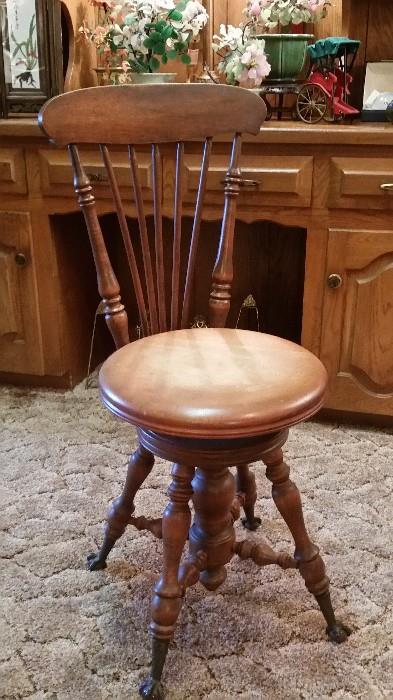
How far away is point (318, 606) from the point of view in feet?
4.01

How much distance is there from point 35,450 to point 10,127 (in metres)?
0.89

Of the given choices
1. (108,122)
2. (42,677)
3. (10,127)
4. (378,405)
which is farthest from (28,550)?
(10,127)

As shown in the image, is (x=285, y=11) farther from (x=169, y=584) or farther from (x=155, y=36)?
(x=169, y=584)

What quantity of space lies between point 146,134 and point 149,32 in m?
0.78

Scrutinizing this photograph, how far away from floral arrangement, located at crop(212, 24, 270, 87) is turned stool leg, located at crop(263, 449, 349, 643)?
119cm

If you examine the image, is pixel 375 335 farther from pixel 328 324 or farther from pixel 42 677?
pixel 42 677

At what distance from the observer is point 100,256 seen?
3.75 ft

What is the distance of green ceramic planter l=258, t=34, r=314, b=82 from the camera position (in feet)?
6.00

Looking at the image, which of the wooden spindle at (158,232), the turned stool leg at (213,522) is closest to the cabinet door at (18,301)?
the wooden spindle at (158,232)

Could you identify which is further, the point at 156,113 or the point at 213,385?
the point at 156,113

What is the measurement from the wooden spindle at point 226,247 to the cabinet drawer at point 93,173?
603 mm

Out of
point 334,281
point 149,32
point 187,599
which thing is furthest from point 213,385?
point 149,32

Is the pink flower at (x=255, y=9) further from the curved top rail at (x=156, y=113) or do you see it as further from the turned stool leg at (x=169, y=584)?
the turned stool leg at (x=169, y=584)

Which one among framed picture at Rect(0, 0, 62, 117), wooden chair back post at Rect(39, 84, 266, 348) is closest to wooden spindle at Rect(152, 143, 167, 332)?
wooden chair back post at Rect(39, 84, 266, 348)
